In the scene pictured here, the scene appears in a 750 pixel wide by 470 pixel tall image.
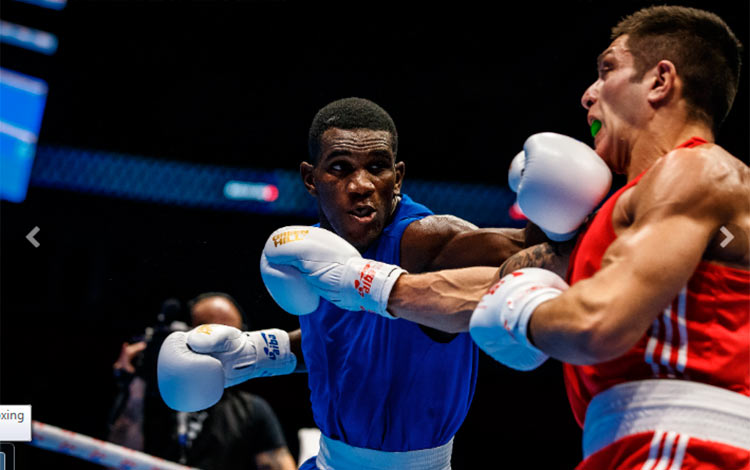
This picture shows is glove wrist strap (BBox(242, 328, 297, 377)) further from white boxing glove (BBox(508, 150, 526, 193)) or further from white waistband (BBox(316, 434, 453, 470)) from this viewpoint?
white boxing glove (BBox(508, 150, 526, 193))

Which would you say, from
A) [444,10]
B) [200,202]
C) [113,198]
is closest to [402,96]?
[444,10]

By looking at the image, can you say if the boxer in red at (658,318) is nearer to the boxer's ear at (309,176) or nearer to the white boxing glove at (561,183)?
the white boxing glove at (561,183)

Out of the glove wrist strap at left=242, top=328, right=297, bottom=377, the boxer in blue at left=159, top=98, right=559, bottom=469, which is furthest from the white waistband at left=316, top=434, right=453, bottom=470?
the glove wrist strap at left=242, top=328, right=297, bottom=377

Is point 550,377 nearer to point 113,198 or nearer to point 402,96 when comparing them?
point 402,96

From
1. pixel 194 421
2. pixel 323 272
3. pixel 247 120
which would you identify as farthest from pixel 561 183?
pixel 247 120

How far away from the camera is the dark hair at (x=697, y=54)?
162cm

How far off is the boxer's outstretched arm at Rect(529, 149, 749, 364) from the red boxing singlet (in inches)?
3.4

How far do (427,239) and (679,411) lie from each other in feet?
3.40

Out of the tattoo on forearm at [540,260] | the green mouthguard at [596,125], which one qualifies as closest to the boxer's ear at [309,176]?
the tattoo on forearm at [540,260]

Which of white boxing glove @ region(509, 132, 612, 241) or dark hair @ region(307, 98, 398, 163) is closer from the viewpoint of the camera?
white boxing glove @ region(509, 132, 612, 241)

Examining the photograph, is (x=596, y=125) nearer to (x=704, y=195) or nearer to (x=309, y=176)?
(x=704, y=195)

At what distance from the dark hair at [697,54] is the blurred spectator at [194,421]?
2.71 m

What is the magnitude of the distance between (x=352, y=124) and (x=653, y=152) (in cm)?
106

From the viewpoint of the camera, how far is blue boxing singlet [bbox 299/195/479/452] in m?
2.20
